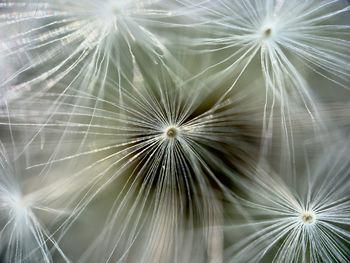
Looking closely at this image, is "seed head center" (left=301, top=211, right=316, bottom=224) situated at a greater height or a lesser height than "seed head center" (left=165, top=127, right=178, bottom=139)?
lesser

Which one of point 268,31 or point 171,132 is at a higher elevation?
point 268,31

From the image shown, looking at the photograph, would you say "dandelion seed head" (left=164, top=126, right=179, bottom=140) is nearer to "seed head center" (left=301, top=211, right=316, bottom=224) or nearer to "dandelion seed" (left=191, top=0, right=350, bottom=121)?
"dandelion seed" (left=191, top=0, right=350, bottom=121)

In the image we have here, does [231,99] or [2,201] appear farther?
[2,201]

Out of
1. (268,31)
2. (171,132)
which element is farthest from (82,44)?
(268,31)

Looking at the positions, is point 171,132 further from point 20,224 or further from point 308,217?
point 20,224

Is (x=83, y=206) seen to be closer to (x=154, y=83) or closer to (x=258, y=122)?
(x=154, y=83)

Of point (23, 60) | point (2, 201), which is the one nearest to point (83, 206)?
point (2, 201)

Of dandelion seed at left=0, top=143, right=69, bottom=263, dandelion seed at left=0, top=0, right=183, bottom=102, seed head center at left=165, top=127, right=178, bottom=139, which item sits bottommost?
dandelion seed at left=0, top=143, right=69, bottom=263

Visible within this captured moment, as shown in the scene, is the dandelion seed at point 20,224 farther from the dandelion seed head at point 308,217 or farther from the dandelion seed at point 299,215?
the dandelion seed head at point 308,217

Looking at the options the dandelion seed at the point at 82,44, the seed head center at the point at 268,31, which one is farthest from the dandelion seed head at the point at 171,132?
the seed head center at the point at 268,31

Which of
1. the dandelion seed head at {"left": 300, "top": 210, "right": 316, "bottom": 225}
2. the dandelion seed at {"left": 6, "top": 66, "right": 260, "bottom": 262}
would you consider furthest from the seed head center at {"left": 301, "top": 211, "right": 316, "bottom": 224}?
the dandelion seed at {"left": 6, "top": 66, "right": 260, "bottom": 262}

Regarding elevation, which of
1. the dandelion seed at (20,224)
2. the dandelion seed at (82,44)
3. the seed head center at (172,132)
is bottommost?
the dandelion seed at (20,224)
